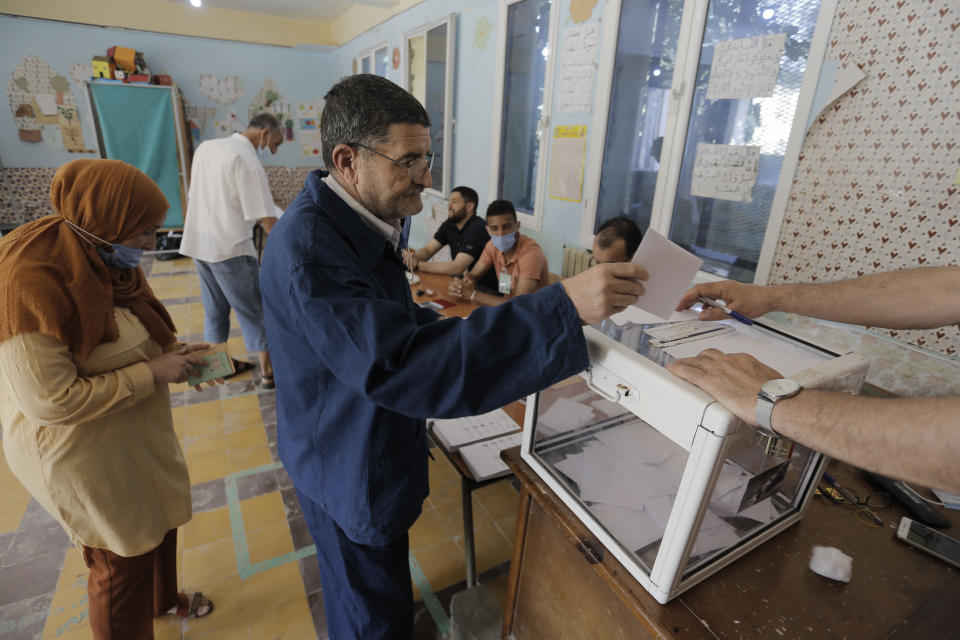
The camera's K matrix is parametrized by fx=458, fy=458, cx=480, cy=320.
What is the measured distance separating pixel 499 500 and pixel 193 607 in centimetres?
130

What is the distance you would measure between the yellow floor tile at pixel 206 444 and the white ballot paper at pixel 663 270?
2.57 meters

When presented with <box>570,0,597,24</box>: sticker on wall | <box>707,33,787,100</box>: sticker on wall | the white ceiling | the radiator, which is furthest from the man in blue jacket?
the white ceiling

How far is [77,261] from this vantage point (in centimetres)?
107

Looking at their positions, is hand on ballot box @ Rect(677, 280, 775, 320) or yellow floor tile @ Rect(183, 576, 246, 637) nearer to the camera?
hand on ballot box @ Rect(677, 280, 775, 320)

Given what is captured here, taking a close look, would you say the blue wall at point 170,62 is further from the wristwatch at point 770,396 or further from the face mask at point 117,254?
the wristwatch at point 770,396

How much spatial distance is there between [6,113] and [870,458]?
856 cm

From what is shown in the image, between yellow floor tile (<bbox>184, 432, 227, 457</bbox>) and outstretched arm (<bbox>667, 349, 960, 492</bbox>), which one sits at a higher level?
outstretched arm (<bbox>667, 349, 960, 492</bbox>)

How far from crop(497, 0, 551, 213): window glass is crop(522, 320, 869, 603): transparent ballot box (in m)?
2.63

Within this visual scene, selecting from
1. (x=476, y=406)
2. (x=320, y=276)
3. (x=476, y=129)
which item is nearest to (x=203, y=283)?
(x=476, y=129)

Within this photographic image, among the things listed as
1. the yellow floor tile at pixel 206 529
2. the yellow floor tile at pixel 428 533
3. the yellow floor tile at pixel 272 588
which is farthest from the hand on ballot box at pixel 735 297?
the yellow floor tile at pixel 206 529

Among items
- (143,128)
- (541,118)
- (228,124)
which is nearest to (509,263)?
(541,118)

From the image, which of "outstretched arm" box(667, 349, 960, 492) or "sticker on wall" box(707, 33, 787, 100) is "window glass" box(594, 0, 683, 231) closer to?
"sticker on wall" box(707, 33, 787, 100)

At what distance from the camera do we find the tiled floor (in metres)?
1.64

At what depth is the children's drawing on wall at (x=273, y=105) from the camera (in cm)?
688
